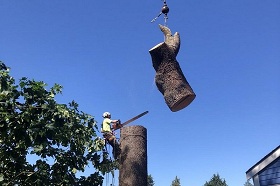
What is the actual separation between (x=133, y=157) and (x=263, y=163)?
683 inches

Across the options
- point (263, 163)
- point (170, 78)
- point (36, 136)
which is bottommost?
point (36, 136)

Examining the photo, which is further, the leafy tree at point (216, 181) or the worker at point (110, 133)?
the leafy tree at point (216, 181)

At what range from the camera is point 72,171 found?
215 inches

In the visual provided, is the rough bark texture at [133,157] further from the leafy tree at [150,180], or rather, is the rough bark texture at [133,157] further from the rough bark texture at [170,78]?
the leafy tree at [150,180]

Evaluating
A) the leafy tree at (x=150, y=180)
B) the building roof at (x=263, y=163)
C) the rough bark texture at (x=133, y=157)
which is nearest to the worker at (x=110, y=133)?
the rough bark texture at (x=133, y=157)

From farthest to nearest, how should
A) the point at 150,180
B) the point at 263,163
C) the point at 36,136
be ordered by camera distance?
the point at 150,180 < the point at 263,163 < the point at 36,136

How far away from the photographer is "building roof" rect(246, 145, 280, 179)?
20.2m

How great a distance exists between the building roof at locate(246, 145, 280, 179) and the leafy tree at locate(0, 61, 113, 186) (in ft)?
58.1

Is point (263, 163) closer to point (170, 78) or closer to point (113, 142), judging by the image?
point (113, 142)

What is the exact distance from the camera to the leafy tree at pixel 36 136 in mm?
4781

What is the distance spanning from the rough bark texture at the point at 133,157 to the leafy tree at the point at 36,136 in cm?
60

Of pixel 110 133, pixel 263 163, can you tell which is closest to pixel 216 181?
pixel 263 163

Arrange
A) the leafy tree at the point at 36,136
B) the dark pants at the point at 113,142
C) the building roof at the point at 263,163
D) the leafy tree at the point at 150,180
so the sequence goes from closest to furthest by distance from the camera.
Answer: the leafy tree at the point at 36,136 → the dark pants at the point at 113,142 → the building roof at the point at 263,163 → the leafy tree at the point at 150,180

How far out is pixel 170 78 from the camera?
20.3 feet
